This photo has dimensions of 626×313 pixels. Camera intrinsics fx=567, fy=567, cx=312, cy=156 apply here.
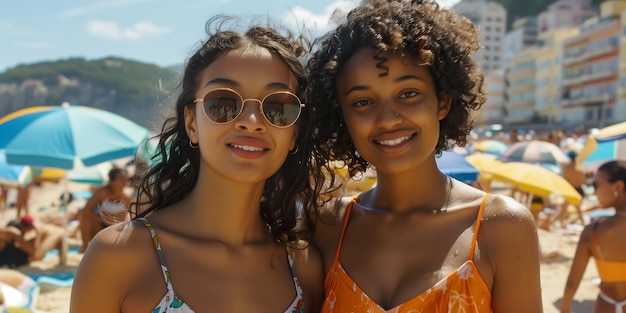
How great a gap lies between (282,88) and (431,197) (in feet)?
2.36

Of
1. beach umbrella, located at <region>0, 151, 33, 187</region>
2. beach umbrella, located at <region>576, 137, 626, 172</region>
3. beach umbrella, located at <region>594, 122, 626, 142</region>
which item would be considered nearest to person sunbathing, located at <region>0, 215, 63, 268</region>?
beach umbrella, located at <region>0, 151, 33, 187</region>

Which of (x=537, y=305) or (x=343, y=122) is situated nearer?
(x=537, y=305)

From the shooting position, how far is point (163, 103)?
2.24 m

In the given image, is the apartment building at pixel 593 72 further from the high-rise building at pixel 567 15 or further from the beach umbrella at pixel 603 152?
the beach umbrella at pixel 603 152

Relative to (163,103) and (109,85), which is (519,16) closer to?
(109,85)

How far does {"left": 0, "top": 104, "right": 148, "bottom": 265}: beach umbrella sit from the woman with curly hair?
5482 millimetres

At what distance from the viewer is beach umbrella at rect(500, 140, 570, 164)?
13219 mm

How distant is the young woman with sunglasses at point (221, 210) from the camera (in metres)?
1.62

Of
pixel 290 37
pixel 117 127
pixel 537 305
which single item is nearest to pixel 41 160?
pixel 117 127

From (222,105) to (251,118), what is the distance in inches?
3.9

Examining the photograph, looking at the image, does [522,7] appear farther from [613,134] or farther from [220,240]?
[220,240]

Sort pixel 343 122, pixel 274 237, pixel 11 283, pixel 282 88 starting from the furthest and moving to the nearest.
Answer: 1. pixel 11 283
2. pixel 343 122
3. pixel 274 237
4. pixel 282 88

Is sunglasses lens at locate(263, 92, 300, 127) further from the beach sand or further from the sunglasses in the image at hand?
the beach sand

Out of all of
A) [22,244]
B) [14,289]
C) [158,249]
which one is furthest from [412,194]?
[22,244]
